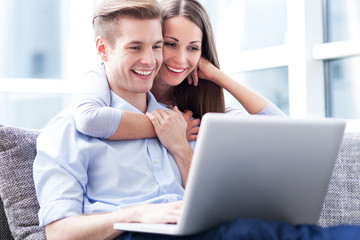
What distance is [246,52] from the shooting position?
3.04 meters

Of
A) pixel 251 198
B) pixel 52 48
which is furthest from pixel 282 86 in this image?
pixel 251 198

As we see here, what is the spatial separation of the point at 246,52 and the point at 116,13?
157cm

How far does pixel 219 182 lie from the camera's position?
3.44 feet

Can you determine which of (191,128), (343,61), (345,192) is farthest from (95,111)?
(343,61)

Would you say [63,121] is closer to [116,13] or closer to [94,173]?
[94,173]

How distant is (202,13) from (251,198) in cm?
89

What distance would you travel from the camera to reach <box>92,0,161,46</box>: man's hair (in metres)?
1.56

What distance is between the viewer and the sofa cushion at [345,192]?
5.42 feet

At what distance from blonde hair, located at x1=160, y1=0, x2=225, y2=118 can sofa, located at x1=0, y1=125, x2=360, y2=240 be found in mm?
527

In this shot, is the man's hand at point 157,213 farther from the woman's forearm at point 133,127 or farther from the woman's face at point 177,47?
the woman's face at point 177,47

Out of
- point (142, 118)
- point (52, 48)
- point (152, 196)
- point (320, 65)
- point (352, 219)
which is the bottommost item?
point (352, 219)

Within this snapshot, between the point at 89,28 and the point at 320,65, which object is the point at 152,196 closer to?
the point at 320,65

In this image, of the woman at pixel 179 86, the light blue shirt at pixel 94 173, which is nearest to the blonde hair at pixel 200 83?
the woman at pixel 179 86

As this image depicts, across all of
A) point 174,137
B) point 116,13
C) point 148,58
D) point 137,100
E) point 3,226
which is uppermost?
point 116,13
